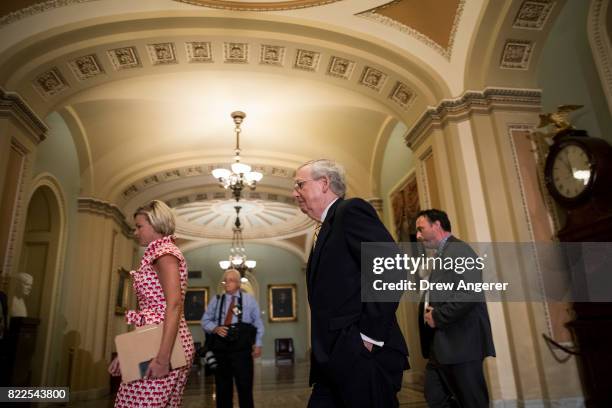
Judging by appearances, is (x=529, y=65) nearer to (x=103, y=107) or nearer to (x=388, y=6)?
(x=388, y=6)

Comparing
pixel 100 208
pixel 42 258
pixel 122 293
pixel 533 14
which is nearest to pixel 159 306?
pixel 533 14

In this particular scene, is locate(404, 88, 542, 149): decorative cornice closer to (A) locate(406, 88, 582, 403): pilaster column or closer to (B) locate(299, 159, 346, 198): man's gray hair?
(A) locate(406, 88, 582, 403): pilaster column

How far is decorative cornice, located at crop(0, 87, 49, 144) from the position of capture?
497 centimetres

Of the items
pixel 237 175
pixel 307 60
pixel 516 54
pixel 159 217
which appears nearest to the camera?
pixel 159 217

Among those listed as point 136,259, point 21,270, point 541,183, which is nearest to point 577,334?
point 541,183

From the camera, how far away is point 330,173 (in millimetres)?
1929

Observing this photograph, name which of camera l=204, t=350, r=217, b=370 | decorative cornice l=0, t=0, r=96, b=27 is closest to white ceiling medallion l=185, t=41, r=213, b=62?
decorative cornice l=0, t=0, r=96, b=27

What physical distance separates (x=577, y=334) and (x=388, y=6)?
442 centimetres

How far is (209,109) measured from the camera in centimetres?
782

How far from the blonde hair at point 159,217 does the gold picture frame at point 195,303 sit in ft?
55.9

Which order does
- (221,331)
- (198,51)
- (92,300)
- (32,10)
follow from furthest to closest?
(92,300) < (198,51) < (32,10) < (221,331)

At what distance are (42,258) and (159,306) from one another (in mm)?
6858

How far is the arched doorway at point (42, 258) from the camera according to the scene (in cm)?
714

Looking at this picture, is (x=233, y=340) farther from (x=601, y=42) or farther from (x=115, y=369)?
(x=601, y=42)
